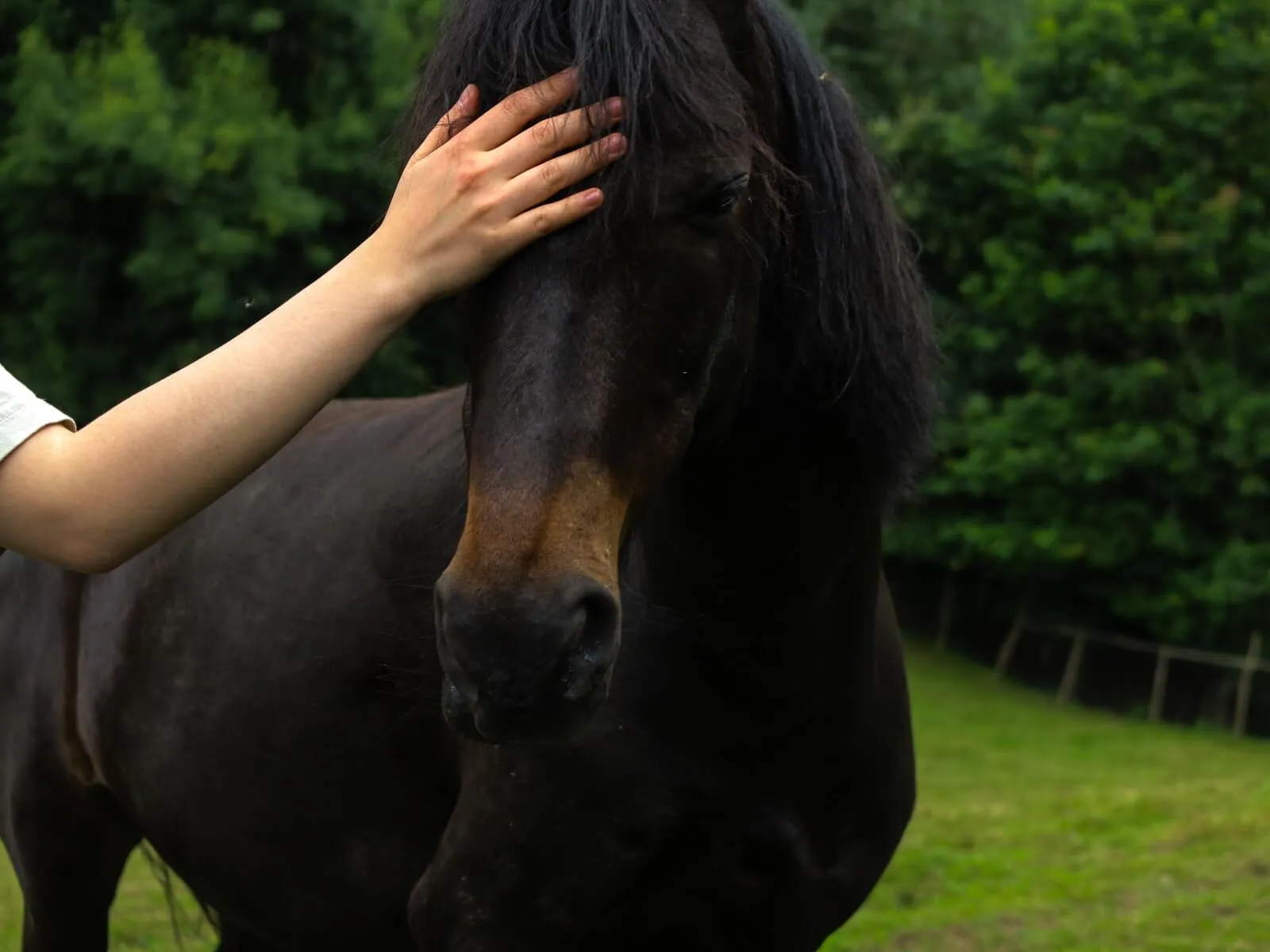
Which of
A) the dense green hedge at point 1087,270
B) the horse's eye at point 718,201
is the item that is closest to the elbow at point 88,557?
the horse's eye at point 718,201

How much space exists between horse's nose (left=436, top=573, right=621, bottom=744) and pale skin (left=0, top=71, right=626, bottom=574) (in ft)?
0.92

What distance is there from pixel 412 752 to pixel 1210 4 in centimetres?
2068

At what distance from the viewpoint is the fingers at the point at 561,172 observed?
1.79 m

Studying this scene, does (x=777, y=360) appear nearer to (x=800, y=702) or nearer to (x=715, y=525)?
(x=715, y=525)

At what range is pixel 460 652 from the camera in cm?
178

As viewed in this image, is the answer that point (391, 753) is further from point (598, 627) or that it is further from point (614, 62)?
point (614, 62)

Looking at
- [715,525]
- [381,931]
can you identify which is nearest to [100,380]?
[381,931]

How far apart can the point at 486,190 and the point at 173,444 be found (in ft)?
1.46

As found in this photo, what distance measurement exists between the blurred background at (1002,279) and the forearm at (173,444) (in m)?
7.47

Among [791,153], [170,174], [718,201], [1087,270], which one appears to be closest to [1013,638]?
[1087,270]

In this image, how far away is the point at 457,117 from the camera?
75.7 inches

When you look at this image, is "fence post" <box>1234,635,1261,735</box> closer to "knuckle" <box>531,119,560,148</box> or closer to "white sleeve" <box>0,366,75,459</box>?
"knuckle" <box>531,119,560,148</box>

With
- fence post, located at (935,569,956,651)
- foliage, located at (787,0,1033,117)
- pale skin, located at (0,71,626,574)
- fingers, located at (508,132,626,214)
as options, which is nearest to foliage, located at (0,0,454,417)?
fingers, located at (508,132,626,214)

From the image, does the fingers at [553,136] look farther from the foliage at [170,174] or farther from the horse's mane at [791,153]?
the foliage at [170,174]
